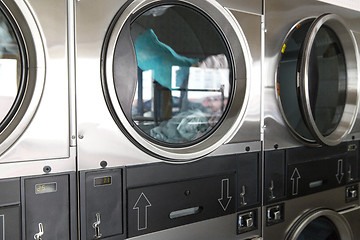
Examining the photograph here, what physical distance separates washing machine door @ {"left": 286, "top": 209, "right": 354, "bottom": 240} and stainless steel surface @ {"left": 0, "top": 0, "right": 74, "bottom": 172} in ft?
4.86

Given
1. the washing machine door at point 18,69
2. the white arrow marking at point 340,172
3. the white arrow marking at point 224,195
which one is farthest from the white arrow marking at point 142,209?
the white arrow marking at point 340,172

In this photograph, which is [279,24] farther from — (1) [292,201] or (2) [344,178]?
(2) [344,178]

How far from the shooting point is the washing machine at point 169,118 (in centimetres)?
128

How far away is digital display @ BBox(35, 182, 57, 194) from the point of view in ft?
3.87

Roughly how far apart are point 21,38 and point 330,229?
6.97 ft

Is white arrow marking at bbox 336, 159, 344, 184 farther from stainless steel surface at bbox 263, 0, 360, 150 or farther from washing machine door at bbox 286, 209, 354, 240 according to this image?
stainless steel surface at bbox 263, 0, 360, 150

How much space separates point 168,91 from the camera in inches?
64.7

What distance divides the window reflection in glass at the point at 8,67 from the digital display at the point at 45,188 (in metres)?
0.27

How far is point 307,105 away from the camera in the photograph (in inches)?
67.9

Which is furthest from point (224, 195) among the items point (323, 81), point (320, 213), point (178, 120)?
point (323, 81)

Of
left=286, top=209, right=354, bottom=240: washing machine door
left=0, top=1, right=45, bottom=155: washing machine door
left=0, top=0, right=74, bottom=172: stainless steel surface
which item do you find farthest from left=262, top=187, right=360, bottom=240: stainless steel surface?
left=0, top=1, right=45, bottom=155: washing machine door

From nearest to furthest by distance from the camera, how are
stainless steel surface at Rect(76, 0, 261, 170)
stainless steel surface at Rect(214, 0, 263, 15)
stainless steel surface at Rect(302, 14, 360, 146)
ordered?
stainless steel surface at Rect(76, 0, 261, 170), stainless steel surface at Rect(214, 0, 263, 15), stainless steel surface at Rect(302, 14, 360, 146)

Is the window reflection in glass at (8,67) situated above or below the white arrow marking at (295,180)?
above

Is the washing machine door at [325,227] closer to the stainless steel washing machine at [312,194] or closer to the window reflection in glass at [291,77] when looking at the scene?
the stainless steel washing machine at [312,194]
